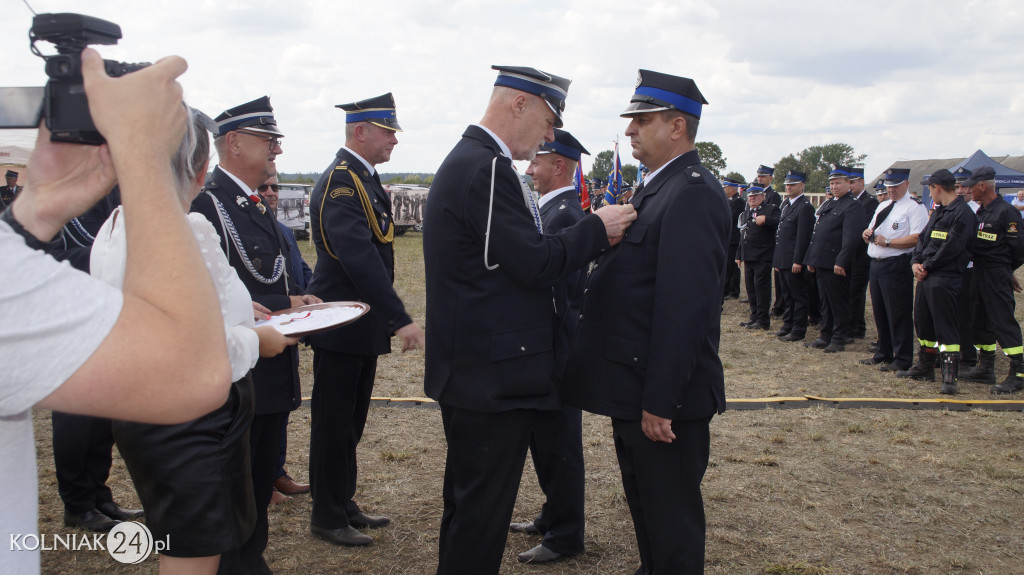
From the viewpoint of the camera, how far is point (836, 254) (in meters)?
9.34

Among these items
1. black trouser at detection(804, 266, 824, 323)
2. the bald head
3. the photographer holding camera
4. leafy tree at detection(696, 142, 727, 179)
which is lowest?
black trouser at detection(804, 266, 824, 323)

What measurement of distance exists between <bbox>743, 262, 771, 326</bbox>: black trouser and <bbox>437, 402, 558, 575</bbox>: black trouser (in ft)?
29.4

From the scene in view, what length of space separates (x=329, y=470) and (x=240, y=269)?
1213 mm

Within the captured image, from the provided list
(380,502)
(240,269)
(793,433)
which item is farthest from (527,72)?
(793,433)

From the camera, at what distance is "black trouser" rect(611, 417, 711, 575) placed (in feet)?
8.41

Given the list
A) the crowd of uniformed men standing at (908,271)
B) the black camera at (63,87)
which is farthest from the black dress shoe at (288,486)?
the crowd of uniformed men standing at (908,271)

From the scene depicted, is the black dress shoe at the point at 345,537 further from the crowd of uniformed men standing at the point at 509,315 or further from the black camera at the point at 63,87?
the black camera at the point at 63,87

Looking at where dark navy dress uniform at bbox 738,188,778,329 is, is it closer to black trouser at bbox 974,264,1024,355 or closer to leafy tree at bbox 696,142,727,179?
black trouser at bbox 974,264,1024,355

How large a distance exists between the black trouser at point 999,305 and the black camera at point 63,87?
8385 millimetres

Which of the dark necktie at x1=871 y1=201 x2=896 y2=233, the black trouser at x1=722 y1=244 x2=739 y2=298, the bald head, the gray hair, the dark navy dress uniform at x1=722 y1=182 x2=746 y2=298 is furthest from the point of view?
the black trouser at x1=722 y1=244 x2=739 y2=298

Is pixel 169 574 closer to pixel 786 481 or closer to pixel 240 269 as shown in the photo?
pixel 240 269

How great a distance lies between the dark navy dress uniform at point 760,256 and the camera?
35.2 ft

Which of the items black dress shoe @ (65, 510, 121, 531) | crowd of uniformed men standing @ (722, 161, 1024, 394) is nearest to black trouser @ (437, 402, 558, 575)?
black dress shoe @ (65, 510, 121, 531)

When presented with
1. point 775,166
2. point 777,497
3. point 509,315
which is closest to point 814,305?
point 777,497
